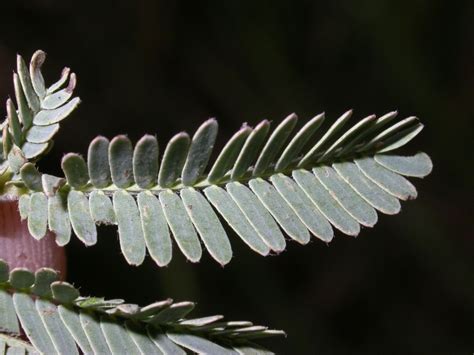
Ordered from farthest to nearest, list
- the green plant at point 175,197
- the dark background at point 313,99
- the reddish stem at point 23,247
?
the dark background at point 313,99 → the reddish stem at point 23,247 → the green plant at point 175,197

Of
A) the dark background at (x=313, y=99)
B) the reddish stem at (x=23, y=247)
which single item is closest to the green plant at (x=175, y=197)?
the reddish stem at (x=23, y=247)

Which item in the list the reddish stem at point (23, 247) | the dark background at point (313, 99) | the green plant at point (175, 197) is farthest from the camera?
the dark background at point (313, 99)

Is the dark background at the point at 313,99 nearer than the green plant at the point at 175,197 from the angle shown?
No

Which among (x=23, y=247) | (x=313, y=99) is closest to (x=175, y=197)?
(x=23, y=247)

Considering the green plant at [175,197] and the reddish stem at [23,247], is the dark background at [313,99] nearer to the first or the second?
the reddish stem at [23,247]

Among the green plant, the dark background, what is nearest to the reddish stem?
the green plant

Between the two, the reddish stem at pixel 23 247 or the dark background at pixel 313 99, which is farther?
the dark background at pixel 313 99
